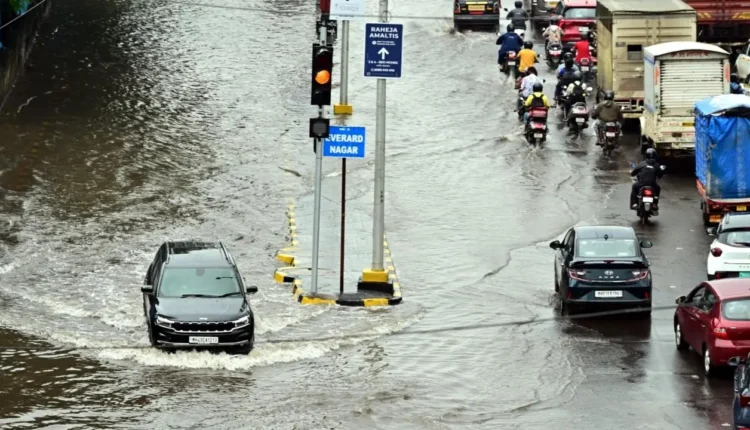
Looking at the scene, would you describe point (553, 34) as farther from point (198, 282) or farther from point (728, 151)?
point (198, 282)

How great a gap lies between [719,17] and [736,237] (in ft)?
79.7

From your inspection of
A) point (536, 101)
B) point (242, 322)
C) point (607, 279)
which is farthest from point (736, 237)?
point (536, 101)

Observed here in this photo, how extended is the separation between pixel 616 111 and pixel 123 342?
60.3 feet

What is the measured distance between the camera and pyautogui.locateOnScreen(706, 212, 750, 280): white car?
2652 centimetres

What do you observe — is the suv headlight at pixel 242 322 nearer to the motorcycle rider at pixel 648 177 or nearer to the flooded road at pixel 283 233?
the flooded road at pixel 283 233

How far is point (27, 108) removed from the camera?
140ft

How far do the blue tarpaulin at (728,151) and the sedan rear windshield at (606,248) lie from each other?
675 centimetres

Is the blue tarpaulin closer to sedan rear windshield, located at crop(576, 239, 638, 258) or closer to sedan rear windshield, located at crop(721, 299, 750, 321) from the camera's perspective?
sedan rear windshield, located at crop(576, 239, 638, 258)

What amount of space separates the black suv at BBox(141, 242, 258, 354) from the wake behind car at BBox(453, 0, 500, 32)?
30.3 metres

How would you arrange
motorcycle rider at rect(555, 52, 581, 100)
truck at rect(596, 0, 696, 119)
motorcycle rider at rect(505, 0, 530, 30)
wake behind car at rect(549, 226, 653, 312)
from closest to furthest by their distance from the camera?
wake behind car at rect(549, 226, 653, 312)
truck at rect(596, 0, 696, 119)
motorcycle rider at rect(555, 52, 581, 100)
motorcycle rider at rect(505, 0, 530, 30)

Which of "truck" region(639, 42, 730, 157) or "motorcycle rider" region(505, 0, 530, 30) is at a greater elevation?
"motorcycle rider" region(505, 0, 530, 30)

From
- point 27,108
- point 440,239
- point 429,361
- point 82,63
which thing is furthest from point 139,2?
point 429,361

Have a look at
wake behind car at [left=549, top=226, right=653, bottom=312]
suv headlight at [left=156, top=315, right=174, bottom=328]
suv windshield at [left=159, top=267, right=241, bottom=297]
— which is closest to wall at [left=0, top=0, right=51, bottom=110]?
suv windshield at [left=159, top=267, right=241, bottom=297]

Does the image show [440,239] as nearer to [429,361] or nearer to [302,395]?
[429,361]
